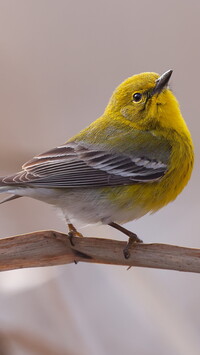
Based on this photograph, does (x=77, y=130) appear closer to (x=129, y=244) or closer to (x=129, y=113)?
(x=129, y=113)

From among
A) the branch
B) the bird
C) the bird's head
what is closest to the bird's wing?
the bird

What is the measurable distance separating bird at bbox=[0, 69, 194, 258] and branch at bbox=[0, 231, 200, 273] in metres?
0.14

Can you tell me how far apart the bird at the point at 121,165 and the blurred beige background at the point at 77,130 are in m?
0.26

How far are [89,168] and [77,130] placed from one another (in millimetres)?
464

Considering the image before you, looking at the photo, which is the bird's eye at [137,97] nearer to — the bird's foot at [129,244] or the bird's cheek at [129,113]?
the bird's cheek at [129,113]

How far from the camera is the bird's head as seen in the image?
72.4 inches

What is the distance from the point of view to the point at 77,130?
87.0 inches

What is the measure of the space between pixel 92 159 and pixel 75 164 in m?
0.05

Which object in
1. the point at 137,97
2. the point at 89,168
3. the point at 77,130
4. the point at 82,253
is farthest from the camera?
the point at 77,130

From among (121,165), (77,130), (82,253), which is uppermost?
(77,130)

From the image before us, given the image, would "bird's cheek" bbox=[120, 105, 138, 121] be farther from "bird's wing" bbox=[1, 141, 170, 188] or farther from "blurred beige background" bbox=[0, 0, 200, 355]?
"blurred beige background" bbox=[0, 0, 200, 355]

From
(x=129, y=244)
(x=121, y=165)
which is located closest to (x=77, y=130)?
(x=121, y=165)

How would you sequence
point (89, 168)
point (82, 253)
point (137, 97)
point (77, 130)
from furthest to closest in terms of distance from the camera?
1. point (77, 130)
2. point (137, 97)
3. point (89, 168)
4. point (82, 253)

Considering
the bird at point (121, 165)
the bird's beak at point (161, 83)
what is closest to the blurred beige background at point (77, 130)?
the bird at point (121, 165)
